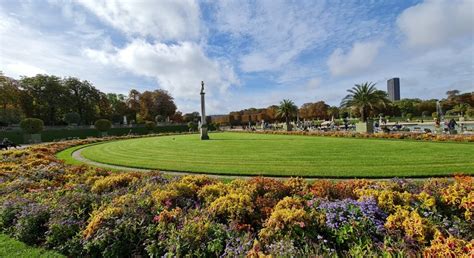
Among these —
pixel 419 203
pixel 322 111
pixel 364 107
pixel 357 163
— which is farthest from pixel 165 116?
pixel 419 203

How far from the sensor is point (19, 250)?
163 inches

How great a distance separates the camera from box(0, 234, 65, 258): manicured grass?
3.98 metres

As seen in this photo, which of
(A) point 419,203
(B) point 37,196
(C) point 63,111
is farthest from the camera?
(C) point 63,111

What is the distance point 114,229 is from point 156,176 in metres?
3.30

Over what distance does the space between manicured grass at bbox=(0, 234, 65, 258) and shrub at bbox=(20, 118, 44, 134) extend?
125 feet

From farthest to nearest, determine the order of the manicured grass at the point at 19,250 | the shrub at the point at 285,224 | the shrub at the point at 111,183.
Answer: the shrub at the point at 111,183, the manicured grass at the point at 19,250, the shrub at the point at 285,224

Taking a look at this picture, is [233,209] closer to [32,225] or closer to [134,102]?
[32,225]

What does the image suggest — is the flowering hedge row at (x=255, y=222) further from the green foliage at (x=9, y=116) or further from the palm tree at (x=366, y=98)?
the green foliage at (x=9, y=116)

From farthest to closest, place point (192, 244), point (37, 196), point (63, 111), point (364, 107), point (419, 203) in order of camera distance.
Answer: point (63, 111) < point (364, 107) < point (37, 196) < point (419, 203) < point (192, 244)

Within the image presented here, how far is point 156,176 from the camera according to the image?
7211mm

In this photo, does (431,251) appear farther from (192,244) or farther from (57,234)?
(57,234)

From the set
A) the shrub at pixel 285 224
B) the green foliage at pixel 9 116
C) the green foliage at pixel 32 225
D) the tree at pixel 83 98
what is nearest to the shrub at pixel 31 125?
the green foliage at pixel 9 116

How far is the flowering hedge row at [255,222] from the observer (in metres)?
3.28

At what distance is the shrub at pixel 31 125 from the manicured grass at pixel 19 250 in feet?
125
